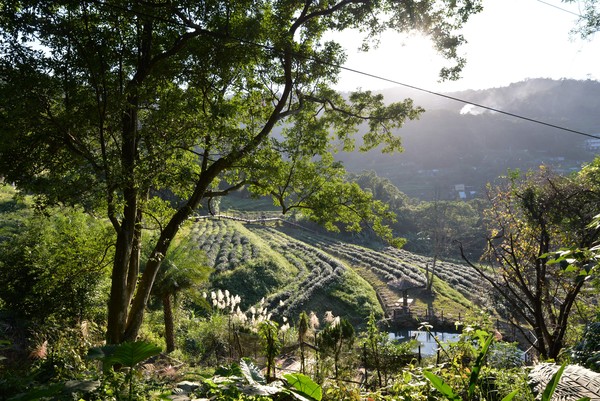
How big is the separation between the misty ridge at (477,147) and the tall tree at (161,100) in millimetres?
87206

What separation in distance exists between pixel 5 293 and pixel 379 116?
28.3 feet

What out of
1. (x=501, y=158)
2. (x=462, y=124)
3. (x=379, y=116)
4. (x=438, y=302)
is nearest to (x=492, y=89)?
(x=462, y=124)

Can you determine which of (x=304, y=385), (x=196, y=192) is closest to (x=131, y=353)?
(x=304, y=385)

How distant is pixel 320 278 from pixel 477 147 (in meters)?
121

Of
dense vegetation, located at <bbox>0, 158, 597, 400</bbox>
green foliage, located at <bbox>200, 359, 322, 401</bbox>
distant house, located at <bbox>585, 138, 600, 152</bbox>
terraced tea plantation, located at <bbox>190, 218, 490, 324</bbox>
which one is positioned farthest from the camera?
distant house, located at <bbox>585, 138, 600, 152</bbox>

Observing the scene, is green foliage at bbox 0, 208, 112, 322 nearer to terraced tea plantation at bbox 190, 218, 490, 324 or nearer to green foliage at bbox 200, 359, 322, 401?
green foliage at bbox 200, 359, 322, 401

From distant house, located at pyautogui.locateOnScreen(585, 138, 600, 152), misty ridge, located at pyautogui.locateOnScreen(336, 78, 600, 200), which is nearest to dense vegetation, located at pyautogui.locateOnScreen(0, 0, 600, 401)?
misty ridge, located at pyautogui.locateOnScreen(336, 78, 600, 200)

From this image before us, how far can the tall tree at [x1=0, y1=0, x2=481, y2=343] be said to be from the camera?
178 inches

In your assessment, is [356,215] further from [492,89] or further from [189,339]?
[492,89]

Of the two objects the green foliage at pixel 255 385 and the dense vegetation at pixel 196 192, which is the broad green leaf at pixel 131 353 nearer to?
the dense vegetation at pixel 196 192

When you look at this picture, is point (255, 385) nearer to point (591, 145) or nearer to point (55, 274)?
point (55, 274)

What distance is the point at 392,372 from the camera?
4969 mm

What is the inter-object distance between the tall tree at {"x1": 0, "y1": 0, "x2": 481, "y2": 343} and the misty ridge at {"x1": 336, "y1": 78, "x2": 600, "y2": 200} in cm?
8721

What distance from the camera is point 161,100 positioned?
5.37 metres
